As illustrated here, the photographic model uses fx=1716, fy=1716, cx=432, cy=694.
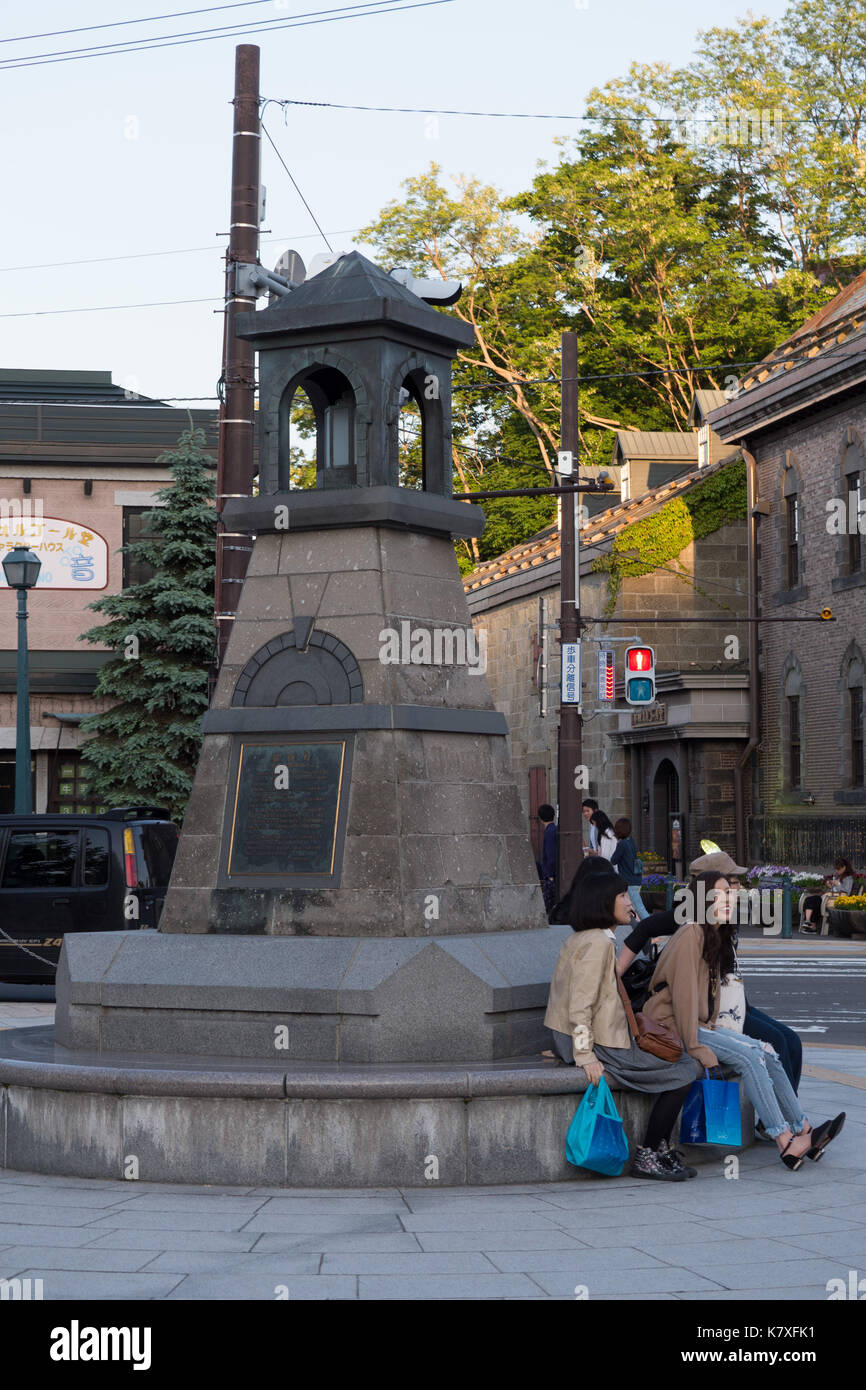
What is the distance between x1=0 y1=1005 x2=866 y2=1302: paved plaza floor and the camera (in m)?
6.60

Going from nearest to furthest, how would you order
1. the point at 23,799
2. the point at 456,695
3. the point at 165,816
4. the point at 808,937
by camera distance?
the point at 456,695 → the point at 165,816 → the point at 23,799 → the point at 808,937

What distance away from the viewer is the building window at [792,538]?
36.2m

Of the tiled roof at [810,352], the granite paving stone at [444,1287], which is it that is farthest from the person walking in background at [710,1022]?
the tiled roof at [810,352]

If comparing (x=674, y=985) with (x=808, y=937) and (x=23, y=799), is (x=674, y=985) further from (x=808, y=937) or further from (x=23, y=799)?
(x=808, y=937)

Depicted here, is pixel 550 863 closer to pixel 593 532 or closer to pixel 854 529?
pixel 854 529

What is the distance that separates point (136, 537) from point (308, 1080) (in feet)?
95.3

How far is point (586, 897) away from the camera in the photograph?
8938mm

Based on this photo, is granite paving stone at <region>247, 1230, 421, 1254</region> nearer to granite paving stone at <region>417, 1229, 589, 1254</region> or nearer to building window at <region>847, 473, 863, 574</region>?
granite paving stone at <region>417, 1229, 589, 1254</region>

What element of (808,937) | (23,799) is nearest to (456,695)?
(23,799)

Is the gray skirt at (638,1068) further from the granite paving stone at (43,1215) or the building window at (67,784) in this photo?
the building window at (67,784)

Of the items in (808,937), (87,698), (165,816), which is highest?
(87,698)

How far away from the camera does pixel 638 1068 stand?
8906 mm

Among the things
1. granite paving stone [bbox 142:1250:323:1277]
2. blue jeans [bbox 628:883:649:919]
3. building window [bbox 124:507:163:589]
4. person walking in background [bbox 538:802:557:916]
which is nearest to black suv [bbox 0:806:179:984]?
blue jeans [bbox 628:883:649:919]

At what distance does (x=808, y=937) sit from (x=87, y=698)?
16227mm
